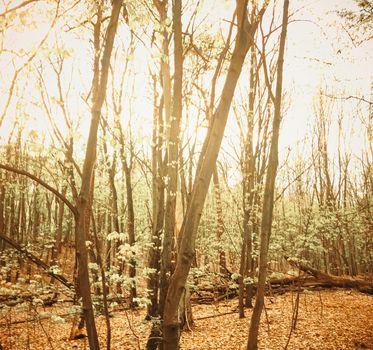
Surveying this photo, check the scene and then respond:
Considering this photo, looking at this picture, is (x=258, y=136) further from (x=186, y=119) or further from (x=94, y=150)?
(x=94, y=150)

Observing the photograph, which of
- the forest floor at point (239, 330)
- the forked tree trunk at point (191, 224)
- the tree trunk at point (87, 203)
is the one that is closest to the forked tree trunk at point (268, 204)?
the forked tree trunk at point (191, 224)

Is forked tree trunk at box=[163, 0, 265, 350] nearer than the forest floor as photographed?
Yes

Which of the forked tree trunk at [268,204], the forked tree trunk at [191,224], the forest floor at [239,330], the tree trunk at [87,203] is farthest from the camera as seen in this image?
the forest floor at [239,330]

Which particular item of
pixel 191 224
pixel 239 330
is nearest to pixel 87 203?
pixel 191 224

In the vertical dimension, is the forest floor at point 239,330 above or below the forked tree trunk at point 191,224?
below

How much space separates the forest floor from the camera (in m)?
6.44

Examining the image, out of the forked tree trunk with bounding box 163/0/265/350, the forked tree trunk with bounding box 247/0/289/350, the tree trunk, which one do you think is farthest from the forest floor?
the tree trunk

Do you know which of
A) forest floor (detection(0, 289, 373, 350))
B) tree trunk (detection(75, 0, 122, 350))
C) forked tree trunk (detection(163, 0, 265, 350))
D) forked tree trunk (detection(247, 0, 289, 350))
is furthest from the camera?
forest floor (detection(0, 289, 373, 350))

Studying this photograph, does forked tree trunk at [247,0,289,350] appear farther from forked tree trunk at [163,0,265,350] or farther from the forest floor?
the forest floor

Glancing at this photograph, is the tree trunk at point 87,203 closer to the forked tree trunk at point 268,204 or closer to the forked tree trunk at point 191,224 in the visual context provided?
the forked tree trunk at point 191,224

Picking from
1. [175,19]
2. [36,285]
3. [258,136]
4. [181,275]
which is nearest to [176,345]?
[181,275]

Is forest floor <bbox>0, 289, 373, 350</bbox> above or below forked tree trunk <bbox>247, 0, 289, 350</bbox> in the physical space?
below

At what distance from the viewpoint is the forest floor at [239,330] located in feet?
21.1

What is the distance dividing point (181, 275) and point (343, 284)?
12588 millimetres
